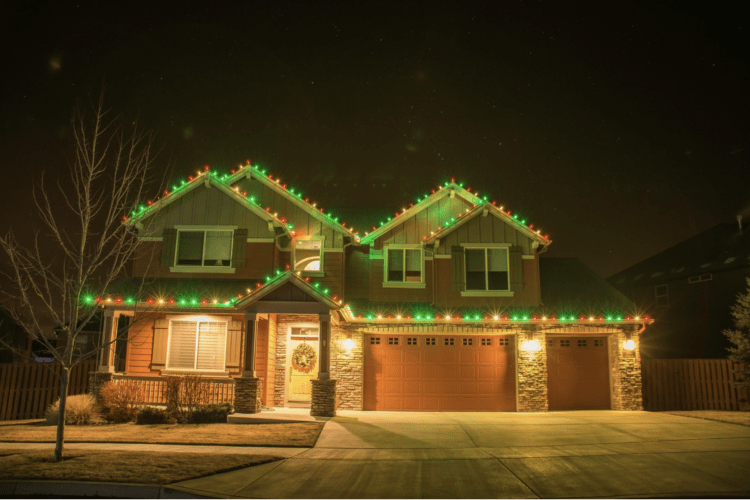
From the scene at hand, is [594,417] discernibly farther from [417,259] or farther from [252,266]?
[252,266]

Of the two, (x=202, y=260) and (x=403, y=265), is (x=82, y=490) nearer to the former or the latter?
(x=202, y=260)

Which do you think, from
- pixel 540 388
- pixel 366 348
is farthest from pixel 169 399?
pixel 540 388

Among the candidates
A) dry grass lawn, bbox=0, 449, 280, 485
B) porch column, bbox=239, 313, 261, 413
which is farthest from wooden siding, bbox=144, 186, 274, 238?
dry grass lawn, bbox=0, 449, 280, 485

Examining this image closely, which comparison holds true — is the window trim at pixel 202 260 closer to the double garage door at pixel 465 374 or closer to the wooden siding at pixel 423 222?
the wooden siding at pixel 423 222

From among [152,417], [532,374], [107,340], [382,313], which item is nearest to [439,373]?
[382,313]

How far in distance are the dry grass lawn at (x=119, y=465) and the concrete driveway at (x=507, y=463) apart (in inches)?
15.7

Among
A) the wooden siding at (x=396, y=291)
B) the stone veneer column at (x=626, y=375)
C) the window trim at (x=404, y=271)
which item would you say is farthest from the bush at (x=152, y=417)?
the stone veneer column at (x=626, y=375)

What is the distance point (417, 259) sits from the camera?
20375 millimetres

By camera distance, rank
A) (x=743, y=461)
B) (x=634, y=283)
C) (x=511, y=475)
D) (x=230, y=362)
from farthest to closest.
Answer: (x=634, y=283) < (x=230, y=362) < (x=743, y=461) < (x=511, y=475)

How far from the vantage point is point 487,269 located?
19906mm

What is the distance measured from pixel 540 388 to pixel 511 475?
33.6 ft

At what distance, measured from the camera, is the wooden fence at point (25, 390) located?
16953 millimetres

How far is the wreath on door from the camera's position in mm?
19125

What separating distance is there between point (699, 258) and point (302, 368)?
2079 centimetres
